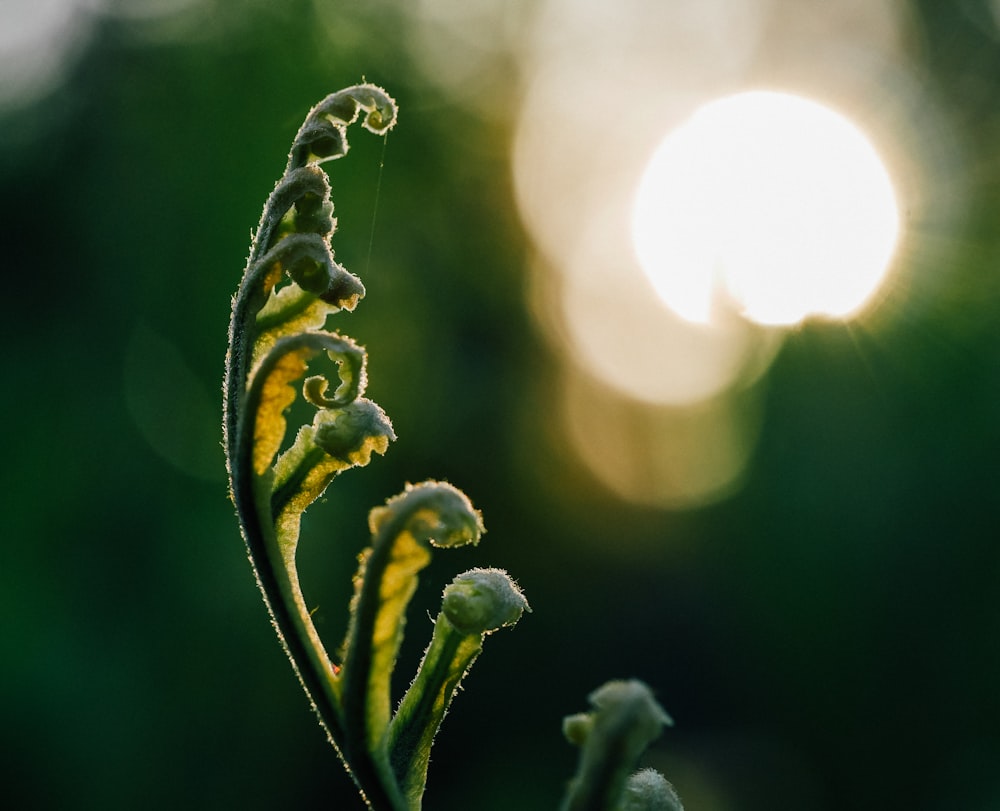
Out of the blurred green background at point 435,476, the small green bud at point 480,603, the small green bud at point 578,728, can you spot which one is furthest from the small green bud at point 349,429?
the blurred green background at point 435,476

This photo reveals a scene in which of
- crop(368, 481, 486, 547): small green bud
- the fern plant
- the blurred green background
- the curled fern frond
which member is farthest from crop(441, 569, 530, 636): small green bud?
the blurred green background

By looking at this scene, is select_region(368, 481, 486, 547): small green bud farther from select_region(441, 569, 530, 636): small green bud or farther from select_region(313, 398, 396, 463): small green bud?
select_region(313, 398, 396, 463): small green bud

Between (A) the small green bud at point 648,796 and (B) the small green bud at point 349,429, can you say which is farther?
(B) the small green bud at point 349,429

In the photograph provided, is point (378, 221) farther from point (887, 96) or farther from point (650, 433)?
point (887, 96)

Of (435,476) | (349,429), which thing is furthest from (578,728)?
(435,476)

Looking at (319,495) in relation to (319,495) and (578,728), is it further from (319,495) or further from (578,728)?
(578,728)

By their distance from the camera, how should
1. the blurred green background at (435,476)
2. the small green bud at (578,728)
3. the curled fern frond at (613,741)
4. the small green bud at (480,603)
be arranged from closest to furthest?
the curled fern frond at (613,741) → the small green bud at (578,728) → the small green bud at (480,603) → the blurred green background at (435,476)

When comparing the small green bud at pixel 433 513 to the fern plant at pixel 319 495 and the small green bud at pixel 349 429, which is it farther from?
the small green bud at pixel 349 429

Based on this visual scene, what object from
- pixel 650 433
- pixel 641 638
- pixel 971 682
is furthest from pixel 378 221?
pixel 971 682
